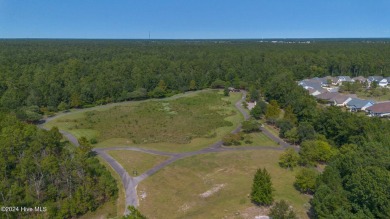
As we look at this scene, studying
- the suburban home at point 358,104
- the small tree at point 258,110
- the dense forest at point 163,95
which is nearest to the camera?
the dense forest at point 163,95

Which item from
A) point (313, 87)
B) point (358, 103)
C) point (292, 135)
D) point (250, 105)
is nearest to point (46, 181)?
point (292, 135)

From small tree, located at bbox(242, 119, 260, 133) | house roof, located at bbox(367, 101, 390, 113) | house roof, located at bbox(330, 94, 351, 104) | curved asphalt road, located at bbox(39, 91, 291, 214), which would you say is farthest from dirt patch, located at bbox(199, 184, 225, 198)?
house roof, located at bbox(330, 94, 351, 104)

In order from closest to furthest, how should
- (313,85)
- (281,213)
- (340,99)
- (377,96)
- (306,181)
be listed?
1. (281,213)
2. (306,181)
3. (340,99)
4. (377,96)
5. (313,85)

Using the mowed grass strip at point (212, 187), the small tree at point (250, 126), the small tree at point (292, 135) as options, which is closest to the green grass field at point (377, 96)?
the small tree at point (250, 126)

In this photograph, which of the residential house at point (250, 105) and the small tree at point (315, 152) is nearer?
the small tree at point (315, 152)

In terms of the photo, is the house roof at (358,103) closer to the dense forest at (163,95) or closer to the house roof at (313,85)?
the dense forest at (163,95)

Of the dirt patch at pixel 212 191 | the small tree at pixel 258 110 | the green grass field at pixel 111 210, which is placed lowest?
the green grass field at pixel 111 210

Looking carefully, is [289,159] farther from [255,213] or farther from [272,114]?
[272,114]

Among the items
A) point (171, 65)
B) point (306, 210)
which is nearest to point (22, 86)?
point (171, 65)
